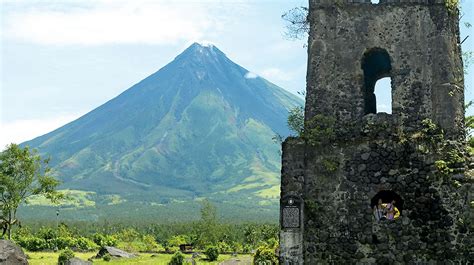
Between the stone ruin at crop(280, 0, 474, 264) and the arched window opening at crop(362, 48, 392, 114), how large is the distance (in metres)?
0.23

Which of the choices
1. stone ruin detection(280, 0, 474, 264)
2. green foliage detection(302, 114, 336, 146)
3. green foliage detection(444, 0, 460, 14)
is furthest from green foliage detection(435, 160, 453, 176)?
green foliage detection(444, 0, 460, 14)

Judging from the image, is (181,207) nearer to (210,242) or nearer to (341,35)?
(210,242)

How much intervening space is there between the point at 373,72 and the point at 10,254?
13.7m

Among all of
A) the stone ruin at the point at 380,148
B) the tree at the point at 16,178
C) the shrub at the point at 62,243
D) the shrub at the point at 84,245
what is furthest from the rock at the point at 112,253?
the stone ruin at the point at 380,148

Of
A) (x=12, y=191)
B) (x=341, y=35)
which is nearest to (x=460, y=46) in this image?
(x=341, y=35)

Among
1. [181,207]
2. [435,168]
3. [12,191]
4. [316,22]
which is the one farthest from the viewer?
[181,207]

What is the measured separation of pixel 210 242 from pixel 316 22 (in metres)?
36.4

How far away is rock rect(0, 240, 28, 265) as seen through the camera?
19.2 meters

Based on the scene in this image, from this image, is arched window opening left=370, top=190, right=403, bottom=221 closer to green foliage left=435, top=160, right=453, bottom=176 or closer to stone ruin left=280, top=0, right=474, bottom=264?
stone ruin left=280, top=0, right=474, bottom=264

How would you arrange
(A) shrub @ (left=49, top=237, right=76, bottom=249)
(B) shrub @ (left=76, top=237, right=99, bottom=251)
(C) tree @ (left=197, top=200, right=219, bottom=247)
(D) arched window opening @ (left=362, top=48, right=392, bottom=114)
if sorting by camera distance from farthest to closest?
(C) tree @ (left=197, top=200, right=219, bottom=247)
(B) shrub @ (left=76, top=237, right=99, bottom=251)
(A) shrub @ (left=49, top=237, right=76, bottom=249)
(D) arched window opening @ (left=362, top=48, right=392, bottom=114)

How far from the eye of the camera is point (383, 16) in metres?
13.8

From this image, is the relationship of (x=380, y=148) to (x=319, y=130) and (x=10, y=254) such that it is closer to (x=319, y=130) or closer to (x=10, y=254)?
(x=319, y=130)

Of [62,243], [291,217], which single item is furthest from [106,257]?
[291,217]

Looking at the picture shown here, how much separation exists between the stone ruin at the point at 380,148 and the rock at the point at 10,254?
36.3 ft
